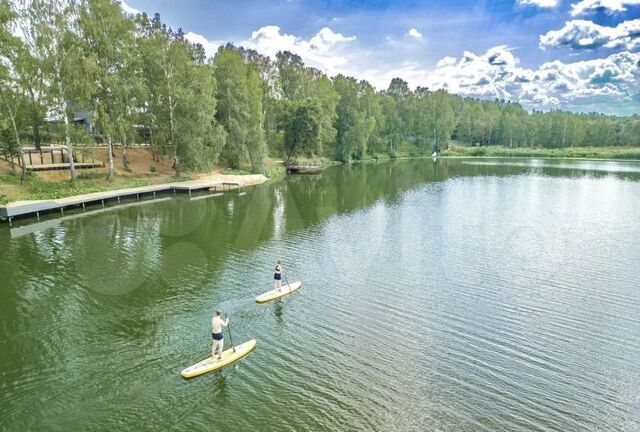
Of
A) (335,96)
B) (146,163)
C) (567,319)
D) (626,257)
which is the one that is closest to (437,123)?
(335,96)

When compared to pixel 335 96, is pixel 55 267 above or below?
below

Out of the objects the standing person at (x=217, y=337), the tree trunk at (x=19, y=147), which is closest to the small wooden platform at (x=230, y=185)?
the tree trunk at (x=19, y=147)

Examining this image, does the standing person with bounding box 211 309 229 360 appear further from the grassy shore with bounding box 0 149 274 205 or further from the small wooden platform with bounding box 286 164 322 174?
the small wooden platform with bounding box 286 164 322 174

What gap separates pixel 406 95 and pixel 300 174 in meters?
85.4

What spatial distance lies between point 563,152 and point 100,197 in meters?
141

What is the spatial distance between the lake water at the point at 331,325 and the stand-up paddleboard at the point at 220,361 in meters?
0.32

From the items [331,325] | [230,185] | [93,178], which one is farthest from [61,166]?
[331,325]

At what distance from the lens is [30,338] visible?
1855 cm

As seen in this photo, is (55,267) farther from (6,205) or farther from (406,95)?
(406,95)

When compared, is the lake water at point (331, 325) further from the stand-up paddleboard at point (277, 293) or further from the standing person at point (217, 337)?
the standing person at point (217, 337)

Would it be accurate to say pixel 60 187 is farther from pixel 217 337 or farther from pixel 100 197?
pixel 217 337

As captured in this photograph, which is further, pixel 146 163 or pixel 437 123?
pixel 437 123

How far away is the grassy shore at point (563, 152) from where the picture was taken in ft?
416

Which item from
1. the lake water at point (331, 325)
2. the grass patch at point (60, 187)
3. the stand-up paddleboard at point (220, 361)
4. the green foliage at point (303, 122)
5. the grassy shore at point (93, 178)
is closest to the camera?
the lake water at point (331, 325)
